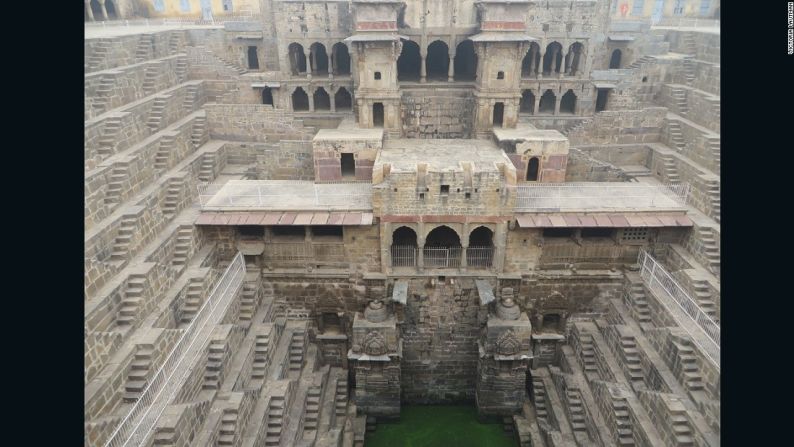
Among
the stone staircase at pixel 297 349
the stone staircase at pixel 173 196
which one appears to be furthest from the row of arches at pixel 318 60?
the stone staircase at pixel 297 349

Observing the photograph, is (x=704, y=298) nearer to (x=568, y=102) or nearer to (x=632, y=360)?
(x=632, y=360)

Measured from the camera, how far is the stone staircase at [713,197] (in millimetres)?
17633

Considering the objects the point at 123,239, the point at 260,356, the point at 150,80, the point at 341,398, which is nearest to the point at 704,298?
the point at 341,398

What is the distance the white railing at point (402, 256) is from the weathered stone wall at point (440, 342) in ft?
2.72

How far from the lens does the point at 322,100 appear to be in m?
27.6

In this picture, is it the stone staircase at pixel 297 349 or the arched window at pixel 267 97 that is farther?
the arched window at pixel 267 97

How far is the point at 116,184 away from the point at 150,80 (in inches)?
309

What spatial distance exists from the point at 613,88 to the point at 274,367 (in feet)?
71.7

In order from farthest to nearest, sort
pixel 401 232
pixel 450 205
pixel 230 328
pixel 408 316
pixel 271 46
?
pixel 271 46 → pixel 401 232 → pixel 408 316 → pixel 450 205 → pixel 230 328

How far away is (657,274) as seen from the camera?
56.1 ft

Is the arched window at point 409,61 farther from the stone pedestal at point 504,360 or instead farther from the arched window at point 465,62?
the stone pedestal at point 504,360

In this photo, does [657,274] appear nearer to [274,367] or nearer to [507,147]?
[507,147]

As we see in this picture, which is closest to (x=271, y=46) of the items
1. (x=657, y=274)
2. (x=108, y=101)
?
(x=108, y=101)

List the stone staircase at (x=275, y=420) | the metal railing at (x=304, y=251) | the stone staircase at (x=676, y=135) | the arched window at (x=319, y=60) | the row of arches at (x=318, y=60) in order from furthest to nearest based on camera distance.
Result: the arched window at (x=319, y=60) → the row of arches at (x=318, y=60) → the stone staircase at (x=676, y=135) → the metal railing at (x=304, y=251) → the stone staircase at (x=275, y=420)
